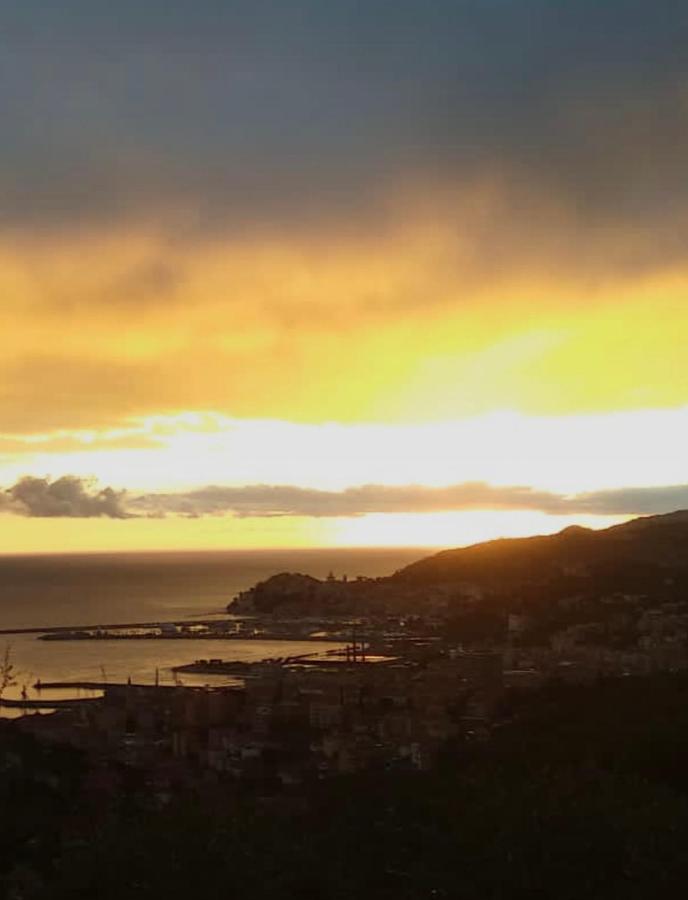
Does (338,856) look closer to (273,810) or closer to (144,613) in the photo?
(273,810)

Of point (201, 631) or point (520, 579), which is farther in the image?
point (201, 631)

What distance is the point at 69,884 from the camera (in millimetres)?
4828

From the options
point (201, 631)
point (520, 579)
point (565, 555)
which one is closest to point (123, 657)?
point (201, 631)

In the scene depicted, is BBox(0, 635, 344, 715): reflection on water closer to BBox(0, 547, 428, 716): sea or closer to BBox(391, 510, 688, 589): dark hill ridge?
BBox(0, 547, 428, 716): sea

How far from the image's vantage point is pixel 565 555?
182 feet

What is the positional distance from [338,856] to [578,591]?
41.6 m

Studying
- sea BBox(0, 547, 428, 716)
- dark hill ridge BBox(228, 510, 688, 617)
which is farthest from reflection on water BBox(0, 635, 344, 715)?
dark hill ridge BBox(228, 510, 688, 617)

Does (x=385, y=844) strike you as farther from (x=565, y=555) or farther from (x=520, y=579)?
(x=565, y=555)

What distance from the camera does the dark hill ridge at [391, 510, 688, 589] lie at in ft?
169

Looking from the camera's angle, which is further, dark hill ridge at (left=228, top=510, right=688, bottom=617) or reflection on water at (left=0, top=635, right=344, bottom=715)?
dark hill ridge at (left=228, top=510, right=688, bottom=617)

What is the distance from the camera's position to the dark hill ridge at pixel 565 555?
2026 inches

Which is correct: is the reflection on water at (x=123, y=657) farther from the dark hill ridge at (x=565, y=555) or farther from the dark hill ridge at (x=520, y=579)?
the dark hill ridge at (x=565, y=555)

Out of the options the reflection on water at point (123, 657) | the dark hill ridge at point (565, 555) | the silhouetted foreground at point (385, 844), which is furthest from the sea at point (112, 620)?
the dark hill ridge at point (565, 555)

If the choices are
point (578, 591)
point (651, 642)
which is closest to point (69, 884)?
point (651, 642)
